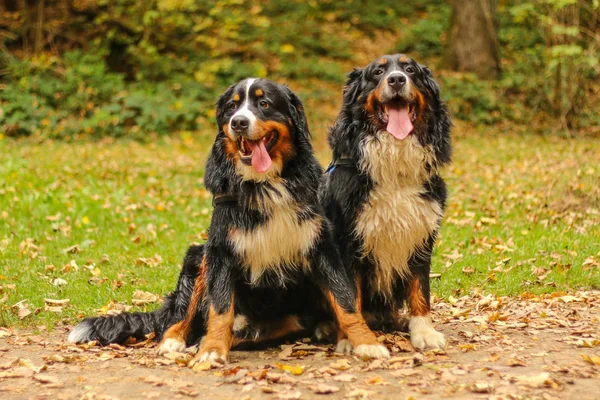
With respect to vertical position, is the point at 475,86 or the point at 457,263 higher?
the point at 475,86

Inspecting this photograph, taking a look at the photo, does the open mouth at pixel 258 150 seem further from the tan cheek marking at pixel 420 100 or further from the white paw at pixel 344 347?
the white paw at pixel 344 347

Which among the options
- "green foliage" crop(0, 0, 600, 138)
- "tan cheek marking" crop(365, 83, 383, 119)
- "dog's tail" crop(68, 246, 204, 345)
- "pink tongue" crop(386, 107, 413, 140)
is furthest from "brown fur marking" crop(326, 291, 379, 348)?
"green foliage" crop(0, 0, 600, 138)

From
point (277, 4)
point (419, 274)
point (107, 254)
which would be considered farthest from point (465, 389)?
point (277, 4)

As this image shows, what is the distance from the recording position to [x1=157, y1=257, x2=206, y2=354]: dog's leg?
467 centimetres

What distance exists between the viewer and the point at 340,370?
4199 mm

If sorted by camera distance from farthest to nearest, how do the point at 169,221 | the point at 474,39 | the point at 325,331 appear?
the point at 474,39
the point at 169,221
the point at 325,331

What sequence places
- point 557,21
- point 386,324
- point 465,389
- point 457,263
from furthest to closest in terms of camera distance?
point 557,21 < point 457,263 < point 386,324 < point 465,389

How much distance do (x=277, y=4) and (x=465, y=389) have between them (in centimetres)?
2146

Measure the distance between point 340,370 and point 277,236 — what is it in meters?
0.94

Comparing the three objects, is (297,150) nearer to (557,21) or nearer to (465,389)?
(465,389)

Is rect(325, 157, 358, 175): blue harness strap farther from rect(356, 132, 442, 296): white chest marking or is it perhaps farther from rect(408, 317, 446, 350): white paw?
rect(408, 317, 446, 350): white paw

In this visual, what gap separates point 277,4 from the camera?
2367 centimetres

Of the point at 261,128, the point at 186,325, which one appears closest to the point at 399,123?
the point at 261,128

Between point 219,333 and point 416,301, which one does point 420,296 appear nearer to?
point 416,301
